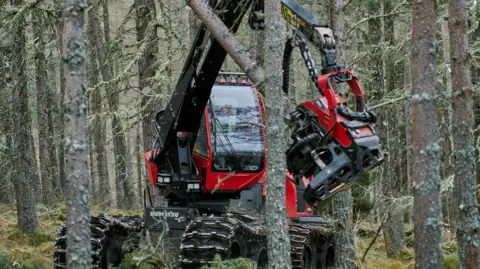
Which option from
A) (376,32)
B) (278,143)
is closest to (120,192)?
(376,32)

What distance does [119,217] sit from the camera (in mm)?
12281

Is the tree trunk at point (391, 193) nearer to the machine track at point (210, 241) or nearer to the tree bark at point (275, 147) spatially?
the machine track at point (210, 241)

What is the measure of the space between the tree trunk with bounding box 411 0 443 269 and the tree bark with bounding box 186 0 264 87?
1.93 m

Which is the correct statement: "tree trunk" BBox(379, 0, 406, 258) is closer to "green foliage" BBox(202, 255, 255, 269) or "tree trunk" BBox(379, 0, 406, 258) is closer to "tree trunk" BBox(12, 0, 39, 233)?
"green foliage" BBox(202, 255, 255, 269)

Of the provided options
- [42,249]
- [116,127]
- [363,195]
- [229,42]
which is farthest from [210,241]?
[116,127]

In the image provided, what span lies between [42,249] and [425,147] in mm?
8333

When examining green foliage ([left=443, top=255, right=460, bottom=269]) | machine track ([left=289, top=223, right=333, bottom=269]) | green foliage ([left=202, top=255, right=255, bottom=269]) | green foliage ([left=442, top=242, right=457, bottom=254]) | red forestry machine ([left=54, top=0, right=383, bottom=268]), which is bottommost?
green foliage ([left=442, top=242, right=457, bottom=254])

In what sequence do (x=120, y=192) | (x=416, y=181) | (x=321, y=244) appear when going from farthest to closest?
(x=120, y=192) < (x=321, y=244) < (x=416, y=181)

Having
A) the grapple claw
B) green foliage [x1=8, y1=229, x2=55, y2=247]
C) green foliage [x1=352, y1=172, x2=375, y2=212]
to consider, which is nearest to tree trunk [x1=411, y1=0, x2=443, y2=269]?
the grapple claw

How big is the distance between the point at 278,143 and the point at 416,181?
65.2 inches

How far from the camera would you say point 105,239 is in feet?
35.6

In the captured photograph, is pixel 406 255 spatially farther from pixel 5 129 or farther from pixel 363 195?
pixel 5 129

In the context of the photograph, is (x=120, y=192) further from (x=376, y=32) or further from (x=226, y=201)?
(x=226, y=201)

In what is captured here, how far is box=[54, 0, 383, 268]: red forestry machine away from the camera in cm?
856
